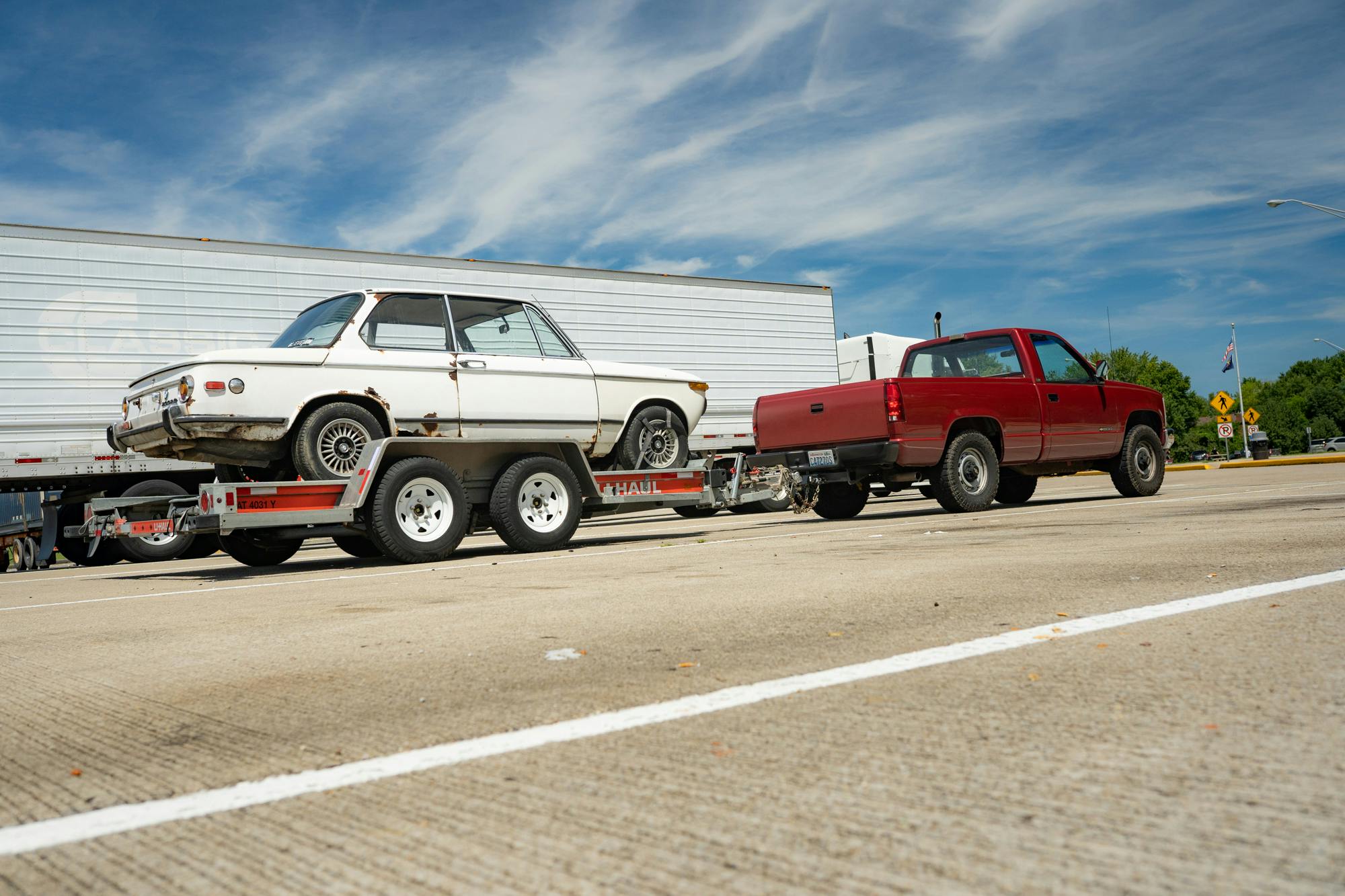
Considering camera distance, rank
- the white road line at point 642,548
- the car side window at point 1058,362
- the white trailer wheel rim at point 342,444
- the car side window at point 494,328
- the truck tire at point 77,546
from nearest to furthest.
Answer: the white road line at point 642,548
the white trailer wheel rim at point 342,444
the car side window at point 494,328
the car side window at point 1058,362
the truck tire at point 77,546

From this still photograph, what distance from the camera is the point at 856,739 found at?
94.5 inches

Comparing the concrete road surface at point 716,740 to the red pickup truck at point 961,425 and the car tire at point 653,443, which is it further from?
the red pickup truck at point 961,425

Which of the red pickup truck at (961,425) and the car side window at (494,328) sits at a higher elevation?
the car side window at (494,328)

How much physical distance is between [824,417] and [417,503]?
4580 mm

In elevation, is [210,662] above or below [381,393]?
below

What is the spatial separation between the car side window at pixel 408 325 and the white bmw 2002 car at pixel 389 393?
0.01 meters

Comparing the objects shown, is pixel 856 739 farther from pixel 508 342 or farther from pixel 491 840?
pixel 508 342

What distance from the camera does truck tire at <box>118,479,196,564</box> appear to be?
41.3ft

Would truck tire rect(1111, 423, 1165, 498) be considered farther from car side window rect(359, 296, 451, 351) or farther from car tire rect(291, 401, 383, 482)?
car tire rect(291, 401, 383, 482)

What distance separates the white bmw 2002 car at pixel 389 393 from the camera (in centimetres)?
808

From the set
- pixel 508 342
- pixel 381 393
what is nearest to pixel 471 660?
pixel 381 393

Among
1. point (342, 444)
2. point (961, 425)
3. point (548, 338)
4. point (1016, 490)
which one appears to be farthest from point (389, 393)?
point (1016, 490)

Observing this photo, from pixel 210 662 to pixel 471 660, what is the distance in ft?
3.43

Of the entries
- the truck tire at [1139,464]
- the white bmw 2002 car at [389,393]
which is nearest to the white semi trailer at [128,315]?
the white bmw 2002 car at [389,393]
